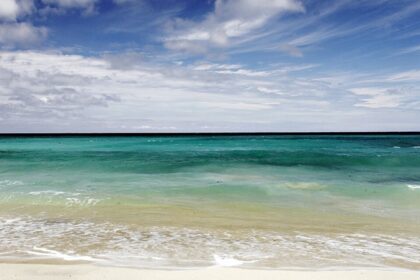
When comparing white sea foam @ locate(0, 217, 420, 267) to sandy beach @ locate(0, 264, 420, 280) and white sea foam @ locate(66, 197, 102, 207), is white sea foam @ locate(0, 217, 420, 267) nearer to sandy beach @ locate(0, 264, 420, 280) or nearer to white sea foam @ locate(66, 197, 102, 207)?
sandy beach @ locate(0, 264, 420, 280)

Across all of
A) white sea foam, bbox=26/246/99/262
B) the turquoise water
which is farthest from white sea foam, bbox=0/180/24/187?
white sea foam, bbox=26/246/99/262

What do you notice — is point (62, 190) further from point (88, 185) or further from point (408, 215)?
point (408, 215)

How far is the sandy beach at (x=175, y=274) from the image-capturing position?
19.3ft

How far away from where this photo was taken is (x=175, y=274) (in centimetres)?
604

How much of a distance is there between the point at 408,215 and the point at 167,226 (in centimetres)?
720

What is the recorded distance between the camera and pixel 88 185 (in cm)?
1839

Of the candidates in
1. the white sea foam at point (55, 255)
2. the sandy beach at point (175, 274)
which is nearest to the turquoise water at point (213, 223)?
the white sea foam at point (55, 255)

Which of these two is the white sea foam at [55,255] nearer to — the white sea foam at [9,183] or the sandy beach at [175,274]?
the sandy beach at [175,274]

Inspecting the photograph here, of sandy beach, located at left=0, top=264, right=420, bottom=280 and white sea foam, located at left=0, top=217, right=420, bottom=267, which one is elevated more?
sandy beach, located at left=0, top=264, right=420, bottom=280

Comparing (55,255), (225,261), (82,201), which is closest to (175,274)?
(225,261)

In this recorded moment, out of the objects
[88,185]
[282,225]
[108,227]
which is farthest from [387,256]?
[88,185]

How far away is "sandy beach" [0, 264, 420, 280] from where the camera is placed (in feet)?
19.3

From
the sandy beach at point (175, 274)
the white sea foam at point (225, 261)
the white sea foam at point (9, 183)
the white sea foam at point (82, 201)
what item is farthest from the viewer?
the white sea foam at point (9, 183)

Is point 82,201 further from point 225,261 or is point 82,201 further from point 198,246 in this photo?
point 225,261
